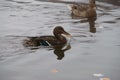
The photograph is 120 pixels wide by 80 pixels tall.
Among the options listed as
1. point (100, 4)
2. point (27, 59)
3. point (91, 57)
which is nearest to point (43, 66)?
point (27, 59)

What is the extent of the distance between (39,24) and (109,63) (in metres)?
5.99

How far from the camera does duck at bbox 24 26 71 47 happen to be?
13.9m

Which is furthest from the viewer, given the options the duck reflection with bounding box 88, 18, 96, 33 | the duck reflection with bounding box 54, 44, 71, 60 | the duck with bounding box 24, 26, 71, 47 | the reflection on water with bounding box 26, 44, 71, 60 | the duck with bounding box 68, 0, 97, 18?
the duck with bounding box 68, 0, 97, 18

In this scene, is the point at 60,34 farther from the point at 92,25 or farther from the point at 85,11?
the point at 85,11

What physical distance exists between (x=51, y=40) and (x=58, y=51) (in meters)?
0.55

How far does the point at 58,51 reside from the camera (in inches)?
543

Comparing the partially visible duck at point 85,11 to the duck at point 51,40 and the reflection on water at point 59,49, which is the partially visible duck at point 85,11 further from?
the reflection on water at point 59,49

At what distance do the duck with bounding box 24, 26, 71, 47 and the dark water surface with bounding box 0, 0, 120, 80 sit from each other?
22 cm

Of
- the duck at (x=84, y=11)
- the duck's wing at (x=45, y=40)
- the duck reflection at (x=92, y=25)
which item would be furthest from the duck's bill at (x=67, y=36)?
the duck at (x=84, y=11)

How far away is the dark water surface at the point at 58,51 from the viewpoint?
37.5 feet

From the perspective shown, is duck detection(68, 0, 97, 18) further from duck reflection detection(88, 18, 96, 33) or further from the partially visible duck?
duck reflection detection(88, 18, 96, 33)

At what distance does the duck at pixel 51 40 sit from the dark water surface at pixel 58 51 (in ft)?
0.73

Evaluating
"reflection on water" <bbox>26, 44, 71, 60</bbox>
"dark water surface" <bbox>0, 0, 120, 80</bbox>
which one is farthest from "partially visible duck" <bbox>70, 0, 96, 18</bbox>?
"reflection on water" <bbox>26, 44, 71, 60</bbox>

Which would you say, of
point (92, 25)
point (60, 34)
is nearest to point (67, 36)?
point (60, 34)
